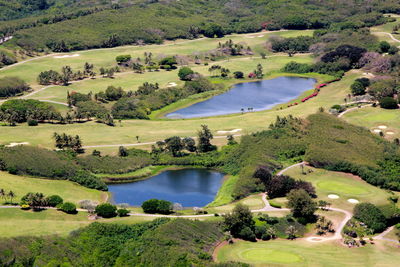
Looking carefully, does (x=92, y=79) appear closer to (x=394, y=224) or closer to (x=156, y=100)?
(x=156, y=100)

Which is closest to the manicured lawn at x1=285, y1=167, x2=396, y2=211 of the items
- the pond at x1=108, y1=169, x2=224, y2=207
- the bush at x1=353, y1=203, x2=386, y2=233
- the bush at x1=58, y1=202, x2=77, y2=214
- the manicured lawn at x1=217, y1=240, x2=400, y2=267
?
the bush at x1=353, y1=203, x2=386, y2=233

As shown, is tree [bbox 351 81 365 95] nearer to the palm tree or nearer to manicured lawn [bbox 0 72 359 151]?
manicured lawn [bbox 0 72 359 151]

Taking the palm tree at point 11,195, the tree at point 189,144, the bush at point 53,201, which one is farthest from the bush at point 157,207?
the tree at point 189,144

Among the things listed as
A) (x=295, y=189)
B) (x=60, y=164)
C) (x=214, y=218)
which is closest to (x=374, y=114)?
(x=295, y=189)

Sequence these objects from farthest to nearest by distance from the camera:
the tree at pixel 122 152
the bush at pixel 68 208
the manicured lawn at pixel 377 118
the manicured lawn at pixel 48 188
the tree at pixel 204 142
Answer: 1. the manicured lawn at pixel 377 118
2. the tree at pixel 204 142
3. the tree at pixel 122 152
4. the manicured lawn at pixel 48 188
5. the bush at pixel 68 208

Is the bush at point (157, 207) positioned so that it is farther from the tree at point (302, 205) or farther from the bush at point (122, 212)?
the tree at point (302, 205)
